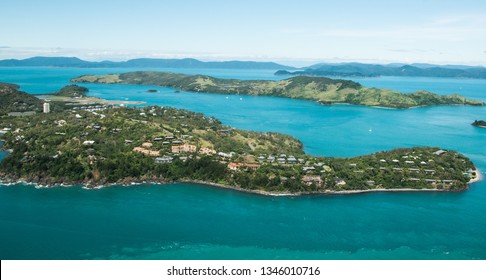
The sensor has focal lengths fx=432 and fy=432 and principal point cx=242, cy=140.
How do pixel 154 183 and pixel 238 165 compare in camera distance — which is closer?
pixel 154 183

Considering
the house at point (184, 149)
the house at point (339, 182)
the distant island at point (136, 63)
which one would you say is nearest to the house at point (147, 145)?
the house at point (184, 149)

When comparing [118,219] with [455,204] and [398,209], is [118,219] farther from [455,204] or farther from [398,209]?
[455,204]

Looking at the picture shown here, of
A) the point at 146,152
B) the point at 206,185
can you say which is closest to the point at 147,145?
the point at 146,152

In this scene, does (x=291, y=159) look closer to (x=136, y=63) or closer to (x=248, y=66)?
(x=248, y=66)

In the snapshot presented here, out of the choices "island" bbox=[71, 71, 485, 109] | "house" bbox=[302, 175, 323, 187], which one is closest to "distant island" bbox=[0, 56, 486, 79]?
"island" bbox=[71, 71, 485, 109]

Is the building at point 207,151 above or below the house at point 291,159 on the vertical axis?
above

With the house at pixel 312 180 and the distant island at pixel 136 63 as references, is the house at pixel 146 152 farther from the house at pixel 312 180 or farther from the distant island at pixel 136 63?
the distant island at pixel 136 63

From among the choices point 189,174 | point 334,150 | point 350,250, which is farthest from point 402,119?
point 350,250
